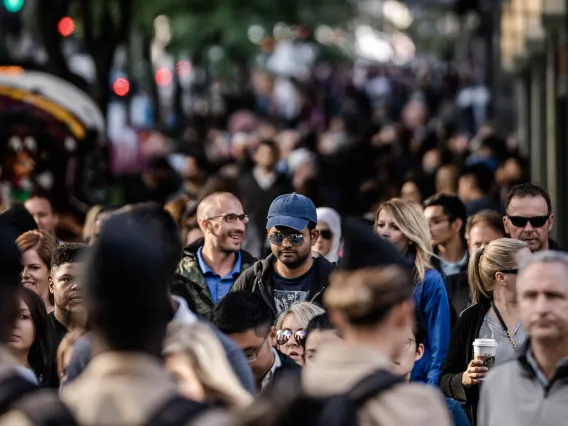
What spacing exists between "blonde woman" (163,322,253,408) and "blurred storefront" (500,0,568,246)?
59.8 ft

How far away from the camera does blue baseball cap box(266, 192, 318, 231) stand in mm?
10320

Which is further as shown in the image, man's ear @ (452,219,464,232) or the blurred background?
the blurred background

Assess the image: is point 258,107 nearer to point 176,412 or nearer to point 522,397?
point 522,397

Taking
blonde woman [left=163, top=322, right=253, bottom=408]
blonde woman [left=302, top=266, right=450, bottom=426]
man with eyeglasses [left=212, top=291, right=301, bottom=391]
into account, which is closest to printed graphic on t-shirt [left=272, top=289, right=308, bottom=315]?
man with eyeglasses [left=212, top=291, right=301, bottom=391]

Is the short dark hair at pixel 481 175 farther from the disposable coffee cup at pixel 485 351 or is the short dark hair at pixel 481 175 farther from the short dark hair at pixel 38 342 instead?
the short dark hair at pixel 38 342

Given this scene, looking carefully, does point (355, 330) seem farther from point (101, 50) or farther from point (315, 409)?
point (101, 50)

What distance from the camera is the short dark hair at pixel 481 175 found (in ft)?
52.1

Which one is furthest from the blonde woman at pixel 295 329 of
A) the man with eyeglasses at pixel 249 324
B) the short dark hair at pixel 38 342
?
the short dark hair at pixel 38 342

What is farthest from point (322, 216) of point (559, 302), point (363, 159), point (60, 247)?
point (363, 159)

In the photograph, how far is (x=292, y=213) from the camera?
34.1 feet

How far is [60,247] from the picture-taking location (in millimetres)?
Result: 9383

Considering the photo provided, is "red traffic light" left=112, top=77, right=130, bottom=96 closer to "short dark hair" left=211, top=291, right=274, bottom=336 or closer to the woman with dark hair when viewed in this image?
the woman with dark hair

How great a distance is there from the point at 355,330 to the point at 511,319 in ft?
13.4

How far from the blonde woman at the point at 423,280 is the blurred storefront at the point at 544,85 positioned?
42.7ft
